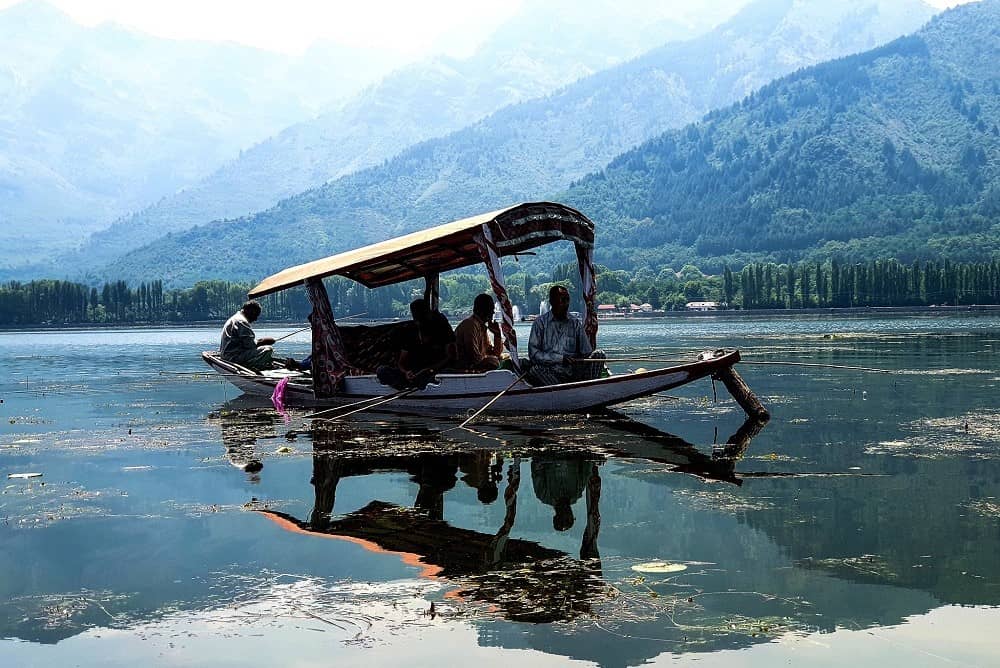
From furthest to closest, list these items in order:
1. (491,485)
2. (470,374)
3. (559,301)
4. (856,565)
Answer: (470,374) < (559,301) < (491,485) < (856,565)

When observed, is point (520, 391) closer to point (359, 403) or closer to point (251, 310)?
point (359, 403)

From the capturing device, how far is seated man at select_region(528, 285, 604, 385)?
1973 centimetres

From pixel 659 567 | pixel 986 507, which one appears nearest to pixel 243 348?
pixel 986 507

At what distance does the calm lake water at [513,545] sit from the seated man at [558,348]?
1.13 metres

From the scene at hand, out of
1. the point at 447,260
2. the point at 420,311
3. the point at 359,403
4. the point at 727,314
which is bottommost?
the point at 359,403

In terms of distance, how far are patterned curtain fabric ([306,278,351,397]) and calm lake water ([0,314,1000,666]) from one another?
426cm

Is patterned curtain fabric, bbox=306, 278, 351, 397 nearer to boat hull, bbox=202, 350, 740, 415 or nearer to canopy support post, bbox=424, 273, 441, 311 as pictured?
boat hull, bbox=202, 350, 740, 415

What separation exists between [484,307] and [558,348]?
1.70 metres

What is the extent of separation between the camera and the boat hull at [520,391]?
18.4 m

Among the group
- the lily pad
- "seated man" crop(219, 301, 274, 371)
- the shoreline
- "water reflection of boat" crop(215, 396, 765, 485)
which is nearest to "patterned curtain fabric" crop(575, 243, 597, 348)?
"water reflection of boat" crop(215, 396, 765, 485)

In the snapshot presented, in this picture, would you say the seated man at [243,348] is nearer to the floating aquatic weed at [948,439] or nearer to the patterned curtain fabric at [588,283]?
the patterned curtain fabric at [588,283]

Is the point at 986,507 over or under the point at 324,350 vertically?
under

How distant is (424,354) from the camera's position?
22.0m

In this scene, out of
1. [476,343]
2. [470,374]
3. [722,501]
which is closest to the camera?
[722,501]
